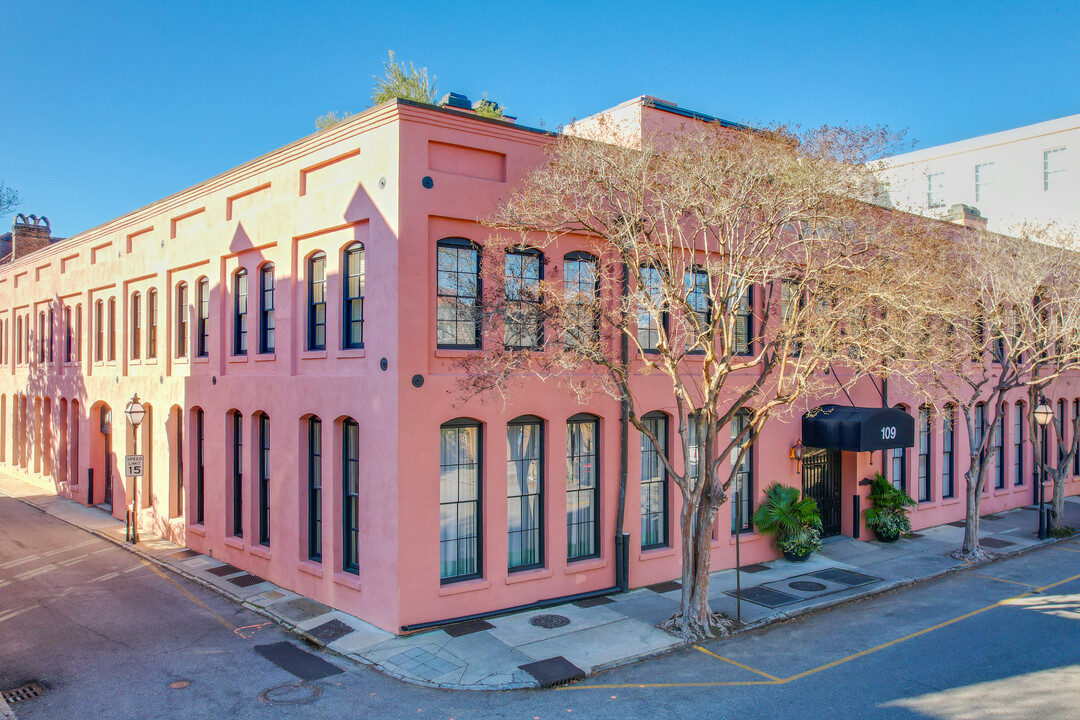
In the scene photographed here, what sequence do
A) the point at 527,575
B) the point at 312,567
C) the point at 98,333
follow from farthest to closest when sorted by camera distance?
the point at 98,333
the point at 312,567
the point at 527,575

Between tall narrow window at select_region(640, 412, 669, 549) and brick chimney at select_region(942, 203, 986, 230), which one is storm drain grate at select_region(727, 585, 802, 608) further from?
brick chimney at select_region(942, 203, 986, 230)

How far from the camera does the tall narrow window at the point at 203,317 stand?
18.9 meters

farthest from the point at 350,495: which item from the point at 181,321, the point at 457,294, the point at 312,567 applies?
the point at 181,321

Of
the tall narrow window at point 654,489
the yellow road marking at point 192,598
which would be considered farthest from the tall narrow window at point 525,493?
the yellow road marking at point 192,598

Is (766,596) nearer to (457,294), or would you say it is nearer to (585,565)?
(585,565)

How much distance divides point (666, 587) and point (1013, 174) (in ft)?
103

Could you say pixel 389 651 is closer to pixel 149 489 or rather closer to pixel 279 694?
pixel 279 694

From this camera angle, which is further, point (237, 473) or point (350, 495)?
point (237, 473)

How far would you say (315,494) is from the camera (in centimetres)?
1515

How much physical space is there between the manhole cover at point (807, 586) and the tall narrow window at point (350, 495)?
9.22 m

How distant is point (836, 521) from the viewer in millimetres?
20062

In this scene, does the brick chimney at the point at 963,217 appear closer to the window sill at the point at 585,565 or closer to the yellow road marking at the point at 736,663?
the window sill at the point at 585,565

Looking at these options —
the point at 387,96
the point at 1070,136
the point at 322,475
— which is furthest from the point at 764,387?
the point at 1070,136

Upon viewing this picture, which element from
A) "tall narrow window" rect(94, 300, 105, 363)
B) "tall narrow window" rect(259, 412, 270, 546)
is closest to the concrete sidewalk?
"tall narrow window" rect(259, 412, 270, 546)
